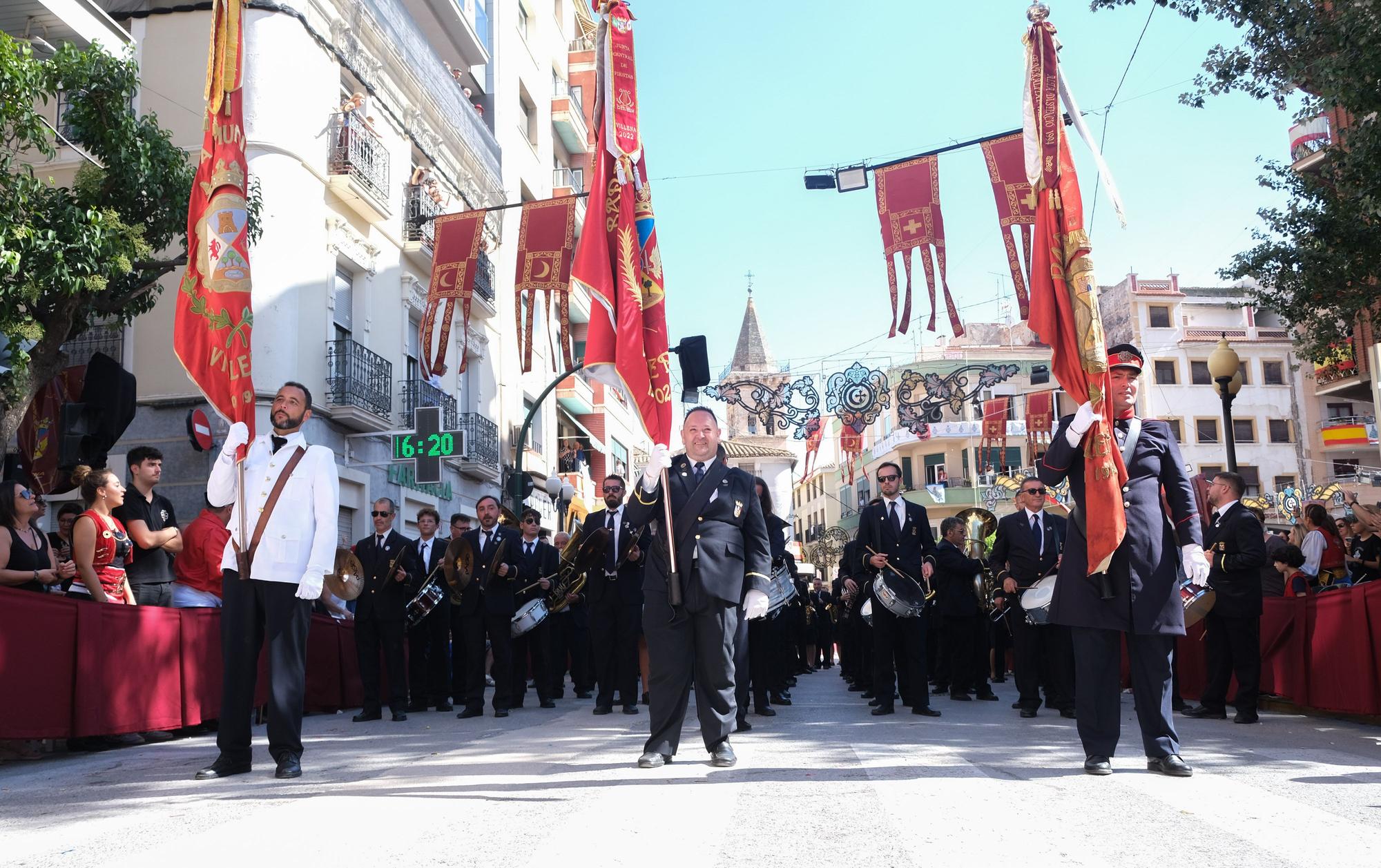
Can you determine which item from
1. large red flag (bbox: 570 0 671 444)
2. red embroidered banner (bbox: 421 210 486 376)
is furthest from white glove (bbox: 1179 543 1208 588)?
red embroidered banner (bbox: 421 210 486 376)

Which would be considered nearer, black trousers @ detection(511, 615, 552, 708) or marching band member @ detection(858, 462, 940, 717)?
marching band member @ detection(858, 462, 940, 717)

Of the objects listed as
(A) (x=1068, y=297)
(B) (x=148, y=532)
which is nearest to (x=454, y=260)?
(B) (x=148, y=532)

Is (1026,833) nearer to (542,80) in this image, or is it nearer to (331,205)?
(331,205)

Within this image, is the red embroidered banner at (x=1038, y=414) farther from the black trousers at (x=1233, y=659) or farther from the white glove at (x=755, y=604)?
the white glove at (x=755, y=604)

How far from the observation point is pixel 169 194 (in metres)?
13.7

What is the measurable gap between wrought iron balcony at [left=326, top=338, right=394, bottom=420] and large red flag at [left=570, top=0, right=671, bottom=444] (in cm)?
1307

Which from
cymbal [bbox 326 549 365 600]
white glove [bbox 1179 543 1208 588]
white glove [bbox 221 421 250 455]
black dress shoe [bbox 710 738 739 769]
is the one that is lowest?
black dress shoe [bbox 710 738 739 769]

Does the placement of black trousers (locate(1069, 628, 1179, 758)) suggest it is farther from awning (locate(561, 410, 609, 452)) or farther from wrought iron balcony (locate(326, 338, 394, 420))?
awning (locate(561, 410, 609, 452))

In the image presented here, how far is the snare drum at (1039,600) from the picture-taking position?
945cm

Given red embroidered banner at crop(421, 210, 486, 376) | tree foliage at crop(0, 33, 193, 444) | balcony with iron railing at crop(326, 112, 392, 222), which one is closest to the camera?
tree foliage at crop(0, 33, 193, 444)

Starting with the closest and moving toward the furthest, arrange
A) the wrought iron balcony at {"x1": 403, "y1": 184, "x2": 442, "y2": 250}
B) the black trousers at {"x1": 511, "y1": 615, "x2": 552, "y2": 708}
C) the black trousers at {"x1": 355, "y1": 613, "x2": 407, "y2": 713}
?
the black trousers at {"x1": 355, "y1": 613, "x2": 407, "y2": 713} < the black trousers at {"x1": 511, "y1": 615, "x2": 552, "y2": 708} < the wrought iron balcony at {"x1": 403, "y1": 184, "x2": 442, "y2": 250}

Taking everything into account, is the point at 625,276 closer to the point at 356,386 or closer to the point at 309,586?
the point at 309,586

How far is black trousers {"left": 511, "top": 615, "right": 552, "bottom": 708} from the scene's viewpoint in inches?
477

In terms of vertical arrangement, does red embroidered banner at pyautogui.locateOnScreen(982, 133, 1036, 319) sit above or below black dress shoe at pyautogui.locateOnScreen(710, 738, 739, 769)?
above
